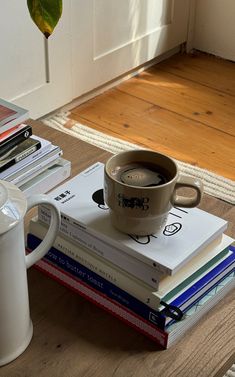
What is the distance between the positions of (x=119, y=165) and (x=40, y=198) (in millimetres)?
144

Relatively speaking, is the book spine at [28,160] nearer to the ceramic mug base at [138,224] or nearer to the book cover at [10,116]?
the book cover at [10,116]

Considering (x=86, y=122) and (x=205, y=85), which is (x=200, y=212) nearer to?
(x=86, y=122)

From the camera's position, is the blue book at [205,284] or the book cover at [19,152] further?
the book cover at [19,152]

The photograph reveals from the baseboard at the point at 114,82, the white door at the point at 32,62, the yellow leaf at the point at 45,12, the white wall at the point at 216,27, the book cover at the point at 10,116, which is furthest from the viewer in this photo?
the white wall at the point at 216,27

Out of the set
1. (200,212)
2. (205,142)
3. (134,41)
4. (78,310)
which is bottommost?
(205,142)

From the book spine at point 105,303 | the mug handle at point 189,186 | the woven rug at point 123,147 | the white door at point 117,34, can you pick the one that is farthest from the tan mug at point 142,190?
the white door at point 117,34

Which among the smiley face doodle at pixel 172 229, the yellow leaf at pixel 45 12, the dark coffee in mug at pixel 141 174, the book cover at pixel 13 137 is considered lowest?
the smiley face doodle at pixel 172 229

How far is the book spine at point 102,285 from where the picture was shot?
2.81 ft

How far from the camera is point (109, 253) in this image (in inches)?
34.8

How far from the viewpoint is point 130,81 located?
8.21 ft

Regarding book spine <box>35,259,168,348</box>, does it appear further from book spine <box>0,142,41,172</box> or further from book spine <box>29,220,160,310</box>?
book spine <box>0,142,41,172</box>

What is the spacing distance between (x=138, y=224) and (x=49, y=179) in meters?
0.33

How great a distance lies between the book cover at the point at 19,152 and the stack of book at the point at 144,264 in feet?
0.48

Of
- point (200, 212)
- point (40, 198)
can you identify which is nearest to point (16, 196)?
point (40, 198)
